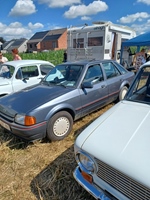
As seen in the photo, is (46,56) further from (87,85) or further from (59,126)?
(59,126)

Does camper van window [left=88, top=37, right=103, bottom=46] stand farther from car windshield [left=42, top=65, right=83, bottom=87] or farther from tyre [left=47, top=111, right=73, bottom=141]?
tyre [left=47, top=111, right=73, bottom=141]

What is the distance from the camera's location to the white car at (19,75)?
17.4ft

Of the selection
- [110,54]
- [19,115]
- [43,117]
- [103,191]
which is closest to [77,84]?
[43,117]

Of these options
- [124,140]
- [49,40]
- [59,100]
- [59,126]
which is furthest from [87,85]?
[49,40]

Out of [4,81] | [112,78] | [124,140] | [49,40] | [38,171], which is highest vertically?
[49,40]

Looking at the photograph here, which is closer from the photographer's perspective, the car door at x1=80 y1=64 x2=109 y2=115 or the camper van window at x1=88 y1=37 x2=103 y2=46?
the car door at x1=80 y1=64 x2=109 y2=115

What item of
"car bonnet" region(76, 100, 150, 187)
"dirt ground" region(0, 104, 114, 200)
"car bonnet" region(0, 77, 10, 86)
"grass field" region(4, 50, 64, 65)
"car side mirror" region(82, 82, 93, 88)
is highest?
"grass field" region(4, 50, 64, 65)

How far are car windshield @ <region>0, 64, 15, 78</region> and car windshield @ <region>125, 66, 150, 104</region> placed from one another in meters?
4.23

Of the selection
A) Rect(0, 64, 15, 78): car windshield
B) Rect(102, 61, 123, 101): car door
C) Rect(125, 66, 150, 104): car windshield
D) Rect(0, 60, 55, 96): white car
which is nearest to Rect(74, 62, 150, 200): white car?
Rect(125, 66, 150, 104): car windshield

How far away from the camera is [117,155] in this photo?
1563mm

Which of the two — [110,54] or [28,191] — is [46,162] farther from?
[110,54]

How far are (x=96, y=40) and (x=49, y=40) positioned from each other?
161 feet

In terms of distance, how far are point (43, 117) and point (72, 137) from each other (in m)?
0.91

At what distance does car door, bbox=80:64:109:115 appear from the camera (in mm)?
3836
